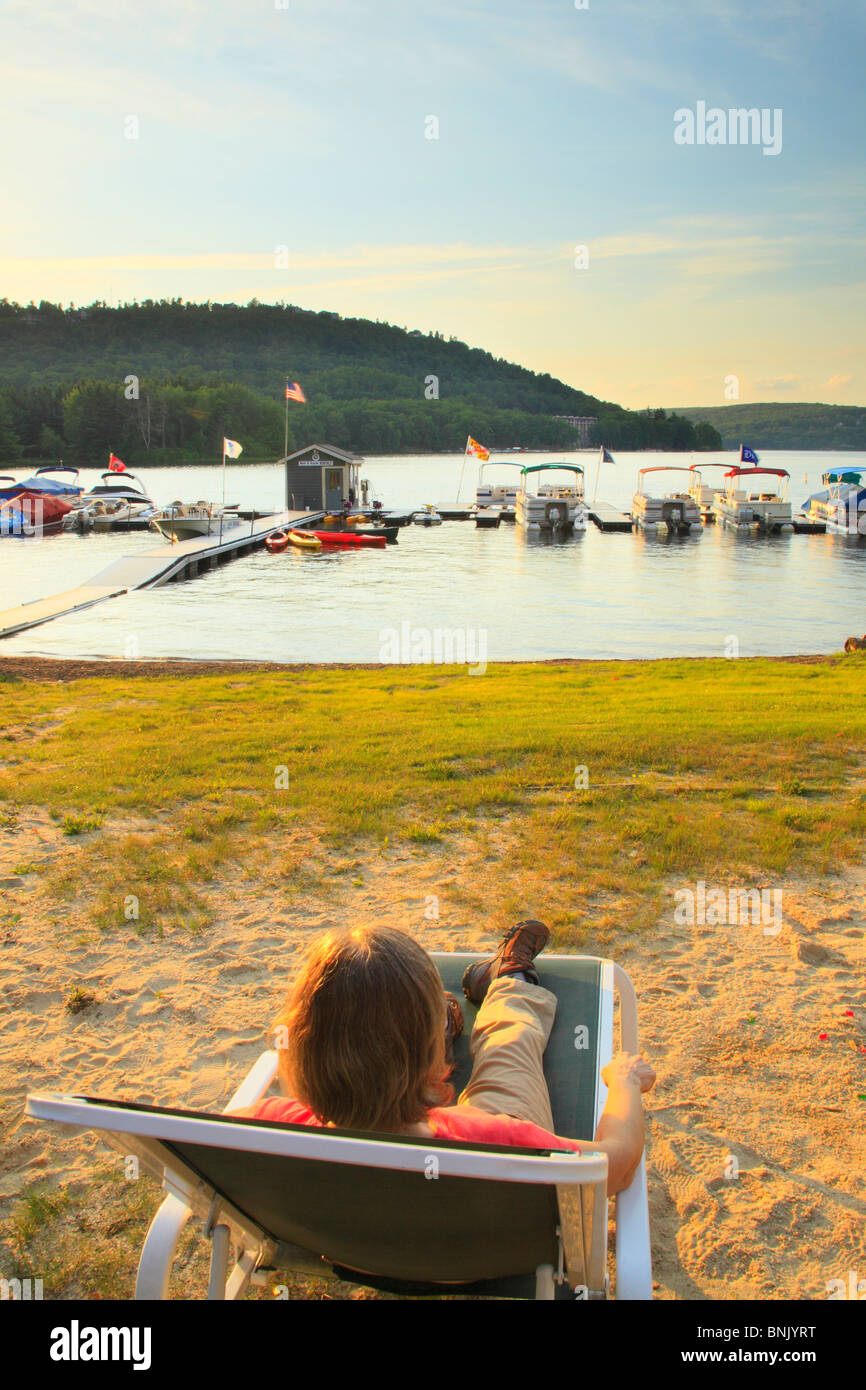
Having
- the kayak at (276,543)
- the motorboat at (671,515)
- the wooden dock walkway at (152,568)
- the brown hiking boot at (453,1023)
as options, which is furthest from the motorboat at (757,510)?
the brown hiking boot at (453,1023)

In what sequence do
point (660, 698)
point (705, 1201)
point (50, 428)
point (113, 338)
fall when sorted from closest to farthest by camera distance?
point (705, 1201) < point (660, 698) < point (50, 428) < point (113, 338)

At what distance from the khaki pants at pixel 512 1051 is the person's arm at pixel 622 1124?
0.16 metres

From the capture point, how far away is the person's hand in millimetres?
2428

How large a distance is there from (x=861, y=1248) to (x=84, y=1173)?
2.41 m

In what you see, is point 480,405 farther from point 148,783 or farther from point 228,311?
point 148,783

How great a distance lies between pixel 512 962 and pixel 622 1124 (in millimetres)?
889

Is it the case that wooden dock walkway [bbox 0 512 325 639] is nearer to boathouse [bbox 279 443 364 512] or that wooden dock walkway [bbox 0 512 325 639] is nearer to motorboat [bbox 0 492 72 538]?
boathouse [bbox 279 443 364 512]

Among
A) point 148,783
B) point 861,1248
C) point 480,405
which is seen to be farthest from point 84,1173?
point 480,405

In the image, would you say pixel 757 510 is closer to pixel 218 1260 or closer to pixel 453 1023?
pixel 453 1023

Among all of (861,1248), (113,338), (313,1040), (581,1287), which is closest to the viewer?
(313,1040)

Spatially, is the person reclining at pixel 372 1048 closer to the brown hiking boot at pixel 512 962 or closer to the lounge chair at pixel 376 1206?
the lounge chair at pixel 376 1206

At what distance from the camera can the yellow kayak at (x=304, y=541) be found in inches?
1813

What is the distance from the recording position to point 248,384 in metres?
150

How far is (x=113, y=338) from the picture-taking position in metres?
156
